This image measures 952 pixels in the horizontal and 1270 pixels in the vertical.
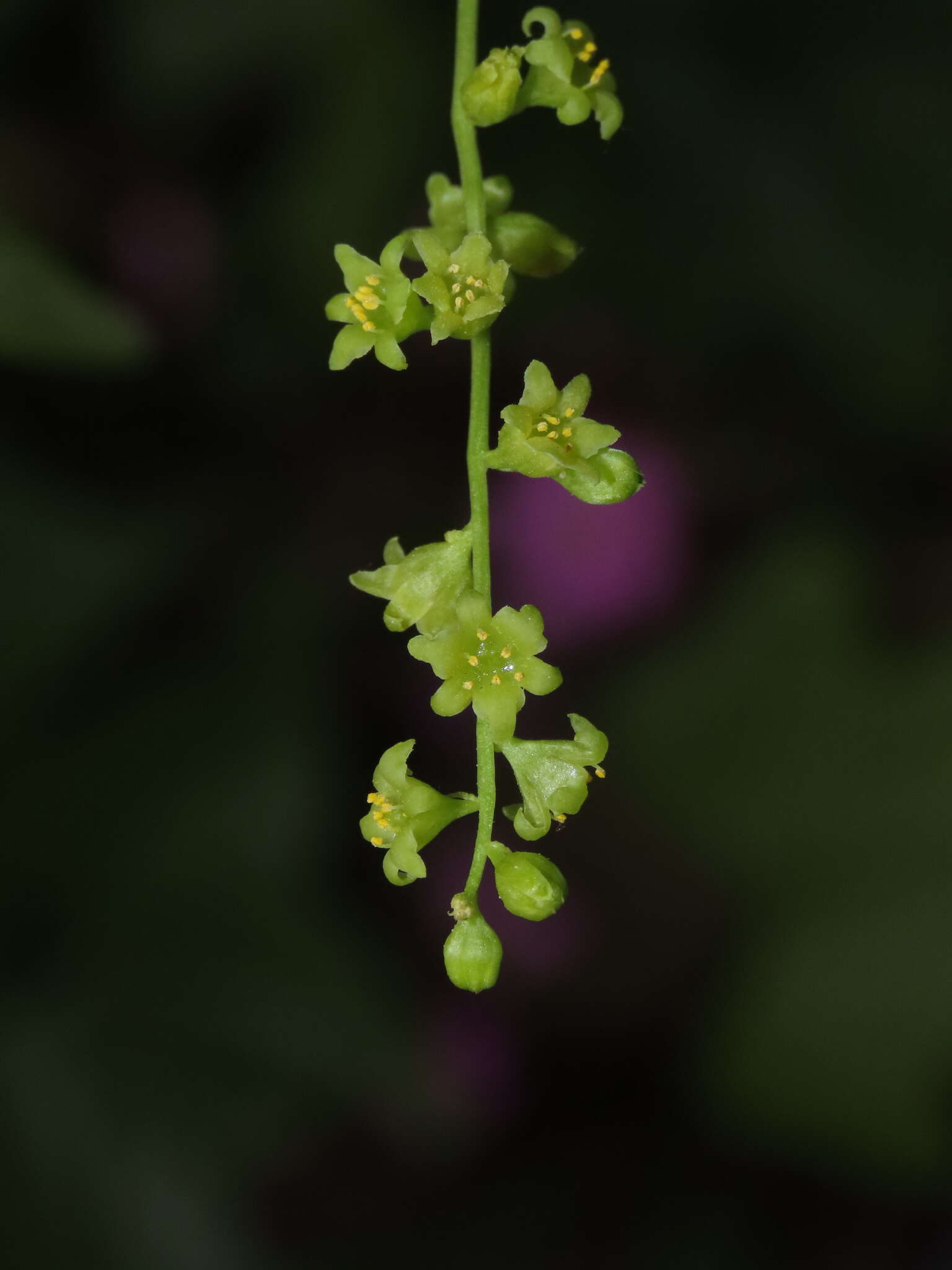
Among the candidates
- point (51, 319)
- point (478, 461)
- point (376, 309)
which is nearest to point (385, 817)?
point (478, 461)

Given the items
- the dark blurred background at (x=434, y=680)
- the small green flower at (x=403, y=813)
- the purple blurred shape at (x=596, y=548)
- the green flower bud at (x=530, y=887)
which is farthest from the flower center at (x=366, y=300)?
the purple blurred shape at (x=596, y=548)

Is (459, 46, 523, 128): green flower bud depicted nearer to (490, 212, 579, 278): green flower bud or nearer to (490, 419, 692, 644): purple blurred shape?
(490, 212, 579, 278): green flower bud

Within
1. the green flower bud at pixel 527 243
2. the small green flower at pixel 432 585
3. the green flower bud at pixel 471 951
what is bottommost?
the green flower bud at pixel 471 951

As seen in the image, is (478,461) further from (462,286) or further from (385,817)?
(385,817)

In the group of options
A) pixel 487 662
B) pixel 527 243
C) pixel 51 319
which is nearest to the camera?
pixel 487 662

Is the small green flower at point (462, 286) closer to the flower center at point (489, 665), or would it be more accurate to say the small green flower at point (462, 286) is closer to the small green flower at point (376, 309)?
the small green flower at point (376, 309)
